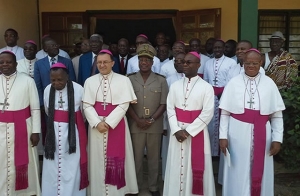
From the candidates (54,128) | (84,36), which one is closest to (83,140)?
(54,128)

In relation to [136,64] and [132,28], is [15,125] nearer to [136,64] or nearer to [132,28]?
[136,64]

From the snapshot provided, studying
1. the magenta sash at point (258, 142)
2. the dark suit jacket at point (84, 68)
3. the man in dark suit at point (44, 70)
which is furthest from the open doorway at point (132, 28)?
the magenta sash at point (258, 142)

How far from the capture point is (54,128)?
4.15m

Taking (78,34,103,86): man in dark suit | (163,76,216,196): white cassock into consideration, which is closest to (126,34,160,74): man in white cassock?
(78,34,103,86): man in dark suit

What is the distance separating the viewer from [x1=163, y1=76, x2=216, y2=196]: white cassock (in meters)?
4.06

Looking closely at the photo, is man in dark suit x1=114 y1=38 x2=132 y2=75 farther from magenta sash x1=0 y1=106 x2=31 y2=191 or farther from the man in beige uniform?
magenta sash x1=0 y1=106 x2=31 y2=191

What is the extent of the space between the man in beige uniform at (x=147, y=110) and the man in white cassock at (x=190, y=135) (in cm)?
35

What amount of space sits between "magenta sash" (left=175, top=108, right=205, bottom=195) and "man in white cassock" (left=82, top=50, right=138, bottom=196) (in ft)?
2.43

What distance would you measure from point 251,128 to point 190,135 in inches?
26.3

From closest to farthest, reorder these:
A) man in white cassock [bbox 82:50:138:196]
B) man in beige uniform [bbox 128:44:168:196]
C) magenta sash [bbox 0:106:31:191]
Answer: magenta sash [bbox 0:106:31:191], man in white cassock [bbox 82:50:138:196], man in beige uniform [bbox 128:44:168:196]

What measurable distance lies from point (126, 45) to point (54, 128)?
244 cm

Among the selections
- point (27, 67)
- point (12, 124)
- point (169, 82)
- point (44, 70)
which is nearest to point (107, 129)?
point (12, 124)

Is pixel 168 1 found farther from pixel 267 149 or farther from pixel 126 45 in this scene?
pixel 267 149

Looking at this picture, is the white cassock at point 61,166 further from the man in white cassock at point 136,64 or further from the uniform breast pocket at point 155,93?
the man in white cassock at point 136,64
